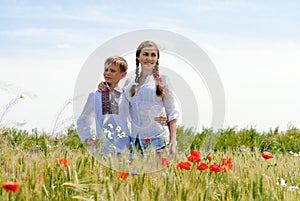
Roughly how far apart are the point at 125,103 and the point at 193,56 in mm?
902

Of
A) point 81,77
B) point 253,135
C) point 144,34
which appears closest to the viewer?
point 81,77

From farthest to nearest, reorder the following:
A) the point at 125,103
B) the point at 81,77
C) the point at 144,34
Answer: the point at 125,103 < the point at 144,34 < the point at 81,77

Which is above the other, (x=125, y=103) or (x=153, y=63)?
(x=153, y=63)

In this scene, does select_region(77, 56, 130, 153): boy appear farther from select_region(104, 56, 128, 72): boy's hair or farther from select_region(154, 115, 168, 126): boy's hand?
select_region(154, 115, 168, 126): boy's hand

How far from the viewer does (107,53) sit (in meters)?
3.76

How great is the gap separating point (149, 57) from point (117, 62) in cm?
31

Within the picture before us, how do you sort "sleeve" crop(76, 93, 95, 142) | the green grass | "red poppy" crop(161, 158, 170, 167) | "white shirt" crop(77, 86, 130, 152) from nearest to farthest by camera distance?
the green grass, "red poppy" crop(161, 158, 170, 167), "white shirt" crop(77, 86, 130, 152), "sleeve" crop(76, 93, 95, 142)

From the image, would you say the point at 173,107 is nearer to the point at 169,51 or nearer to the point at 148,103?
the point at 148,103

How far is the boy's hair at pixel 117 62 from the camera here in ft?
14.3

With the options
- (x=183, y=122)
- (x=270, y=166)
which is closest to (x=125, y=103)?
(x=183, y=122)

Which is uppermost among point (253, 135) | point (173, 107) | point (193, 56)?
point (193, 56)

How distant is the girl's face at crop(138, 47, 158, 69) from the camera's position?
14.4ft

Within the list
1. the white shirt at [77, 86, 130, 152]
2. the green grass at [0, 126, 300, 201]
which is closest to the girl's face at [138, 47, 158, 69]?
the white shirt at [77, 86, 130, 152]

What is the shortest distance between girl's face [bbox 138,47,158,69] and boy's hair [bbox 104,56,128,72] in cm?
19
